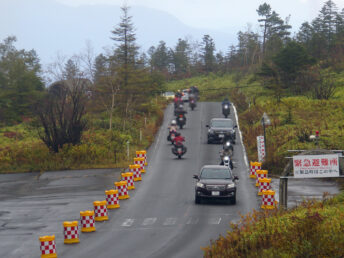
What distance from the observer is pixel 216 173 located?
23688 millimetres

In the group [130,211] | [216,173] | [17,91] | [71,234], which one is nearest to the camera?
[71,234]

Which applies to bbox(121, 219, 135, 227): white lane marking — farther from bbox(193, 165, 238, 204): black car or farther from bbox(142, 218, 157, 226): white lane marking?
bbox(193, 165, 238, 204): black car

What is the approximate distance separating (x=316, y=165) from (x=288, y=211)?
209cm

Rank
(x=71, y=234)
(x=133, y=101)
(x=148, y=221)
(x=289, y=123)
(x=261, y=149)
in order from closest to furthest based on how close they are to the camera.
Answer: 1. (x=71, y=234)
2. (x=148, y=221)
3. (x=261, y=149)
4. (x=289, y=123)
5. (x=133, y=101)

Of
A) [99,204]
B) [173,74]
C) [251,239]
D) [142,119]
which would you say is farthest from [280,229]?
[173,74]

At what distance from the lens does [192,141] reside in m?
44.2

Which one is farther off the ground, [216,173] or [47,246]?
[216,173]

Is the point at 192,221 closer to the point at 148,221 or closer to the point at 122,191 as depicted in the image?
the point at 148,221

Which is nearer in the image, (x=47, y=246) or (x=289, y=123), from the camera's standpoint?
(x=47, y=246)

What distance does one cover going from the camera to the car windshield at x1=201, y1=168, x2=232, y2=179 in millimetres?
23500

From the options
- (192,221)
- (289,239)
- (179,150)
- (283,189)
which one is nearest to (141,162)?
(179,150)

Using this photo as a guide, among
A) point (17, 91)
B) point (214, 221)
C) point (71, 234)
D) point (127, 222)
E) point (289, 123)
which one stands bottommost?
point (127, 222)

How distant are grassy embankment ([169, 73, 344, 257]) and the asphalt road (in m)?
1.57

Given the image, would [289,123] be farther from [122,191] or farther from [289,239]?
[289,239]
